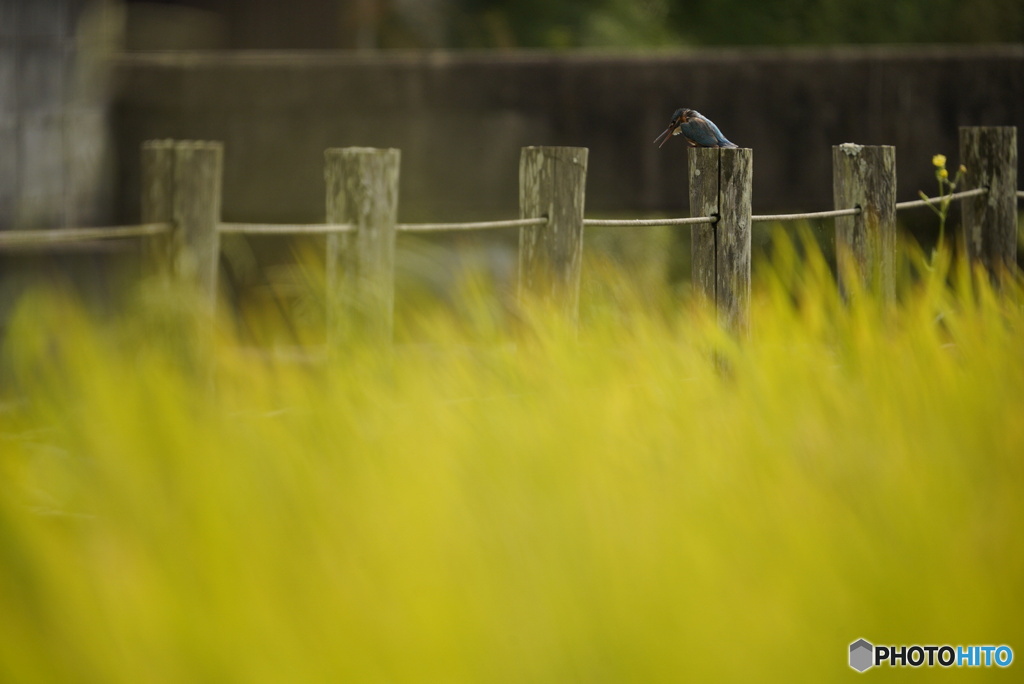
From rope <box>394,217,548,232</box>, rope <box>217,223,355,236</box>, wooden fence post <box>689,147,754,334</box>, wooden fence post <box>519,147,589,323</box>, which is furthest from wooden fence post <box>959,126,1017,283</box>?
rope <box>217,223,355,236</box>

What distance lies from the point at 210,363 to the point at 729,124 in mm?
5739

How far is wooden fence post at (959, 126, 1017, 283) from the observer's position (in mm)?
6176

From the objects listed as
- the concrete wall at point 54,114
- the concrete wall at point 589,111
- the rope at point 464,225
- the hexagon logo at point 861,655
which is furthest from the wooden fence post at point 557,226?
the concrete wall at point 54,114

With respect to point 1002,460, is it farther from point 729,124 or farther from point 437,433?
point 729,124

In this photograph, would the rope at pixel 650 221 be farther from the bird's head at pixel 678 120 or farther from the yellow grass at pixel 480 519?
the yellow grass at pixel 480 519

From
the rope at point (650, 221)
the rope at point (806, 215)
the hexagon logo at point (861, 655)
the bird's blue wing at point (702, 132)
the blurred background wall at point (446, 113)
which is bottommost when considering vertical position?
the hexagon logo at point (861, 655)

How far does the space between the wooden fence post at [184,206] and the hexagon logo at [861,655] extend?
192 centimetres

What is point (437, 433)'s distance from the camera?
224 centimetres

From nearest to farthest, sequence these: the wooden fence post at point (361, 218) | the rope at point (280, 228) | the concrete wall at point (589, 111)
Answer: the rope at point (280, 228) → the wooden fence post at point (361, 218) → the concrete wall at point (589, 111)

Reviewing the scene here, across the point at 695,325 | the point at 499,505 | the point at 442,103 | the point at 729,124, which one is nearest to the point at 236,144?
the point at 442,103

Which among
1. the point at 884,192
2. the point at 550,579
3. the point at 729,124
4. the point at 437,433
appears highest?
the point at 729,124

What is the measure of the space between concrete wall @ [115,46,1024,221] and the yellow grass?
5.40m

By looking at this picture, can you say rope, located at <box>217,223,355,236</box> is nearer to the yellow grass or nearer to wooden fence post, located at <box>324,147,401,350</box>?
wooden fence post, located at <box>324,147,401,350</box>

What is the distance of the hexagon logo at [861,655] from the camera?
1816mm
